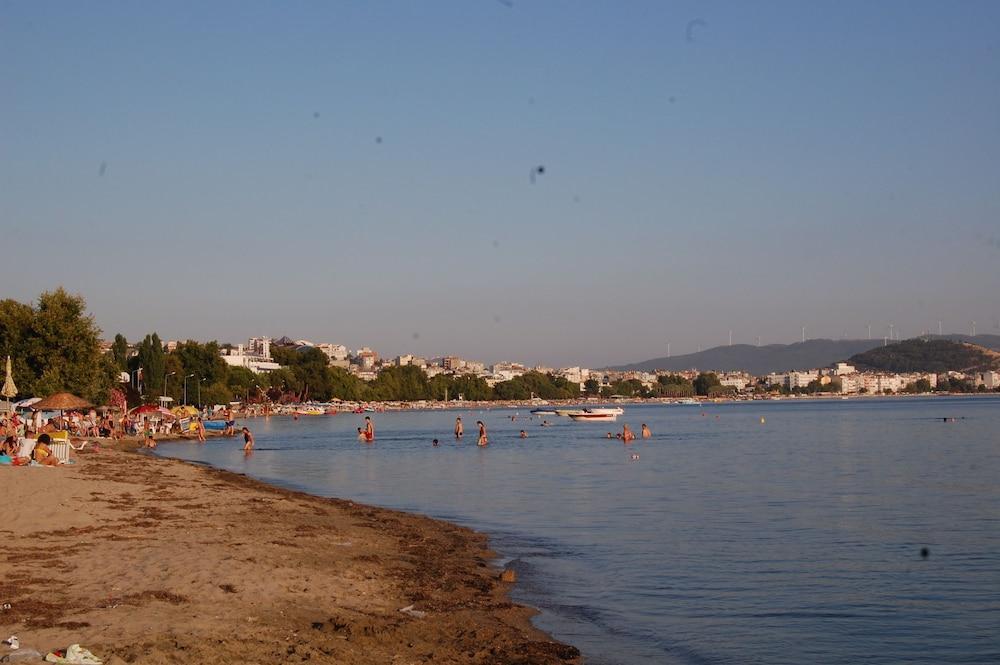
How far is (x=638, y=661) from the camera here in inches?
466

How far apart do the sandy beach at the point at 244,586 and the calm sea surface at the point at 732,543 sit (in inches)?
48.6

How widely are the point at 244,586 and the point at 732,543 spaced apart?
11128 millimetres

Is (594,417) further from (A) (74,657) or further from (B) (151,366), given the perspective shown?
(A) (74,657)

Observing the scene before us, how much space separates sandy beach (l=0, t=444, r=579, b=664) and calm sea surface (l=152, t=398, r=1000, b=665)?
4.05ft

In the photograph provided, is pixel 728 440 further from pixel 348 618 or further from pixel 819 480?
pixel 348 618

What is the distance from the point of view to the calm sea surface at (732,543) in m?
13.0

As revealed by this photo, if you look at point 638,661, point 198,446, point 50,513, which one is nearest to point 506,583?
point 638,661

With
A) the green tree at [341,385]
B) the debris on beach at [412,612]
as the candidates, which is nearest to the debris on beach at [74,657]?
the debris on beach at [412,612]

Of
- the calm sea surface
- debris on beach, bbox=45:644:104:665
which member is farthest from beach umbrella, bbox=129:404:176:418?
debris on beach, bbox=45:644:104:665

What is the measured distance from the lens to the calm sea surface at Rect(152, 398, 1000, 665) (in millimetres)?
13047

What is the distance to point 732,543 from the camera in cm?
2091

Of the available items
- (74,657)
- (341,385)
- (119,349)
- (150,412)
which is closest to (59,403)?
(150,412)

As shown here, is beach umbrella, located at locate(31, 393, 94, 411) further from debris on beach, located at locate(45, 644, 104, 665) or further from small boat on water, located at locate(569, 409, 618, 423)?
small boat on water, located at locate(569, 409, 618, 423)

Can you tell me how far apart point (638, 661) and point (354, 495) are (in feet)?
70.8
